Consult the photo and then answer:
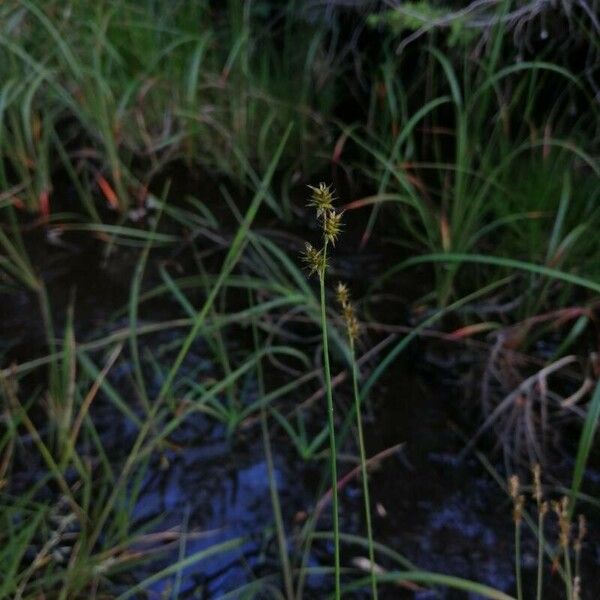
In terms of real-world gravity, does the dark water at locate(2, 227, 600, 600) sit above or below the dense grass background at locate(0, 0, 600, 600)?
below

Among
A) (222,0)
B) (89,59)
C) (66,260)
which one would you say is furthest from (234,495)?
(222,0)

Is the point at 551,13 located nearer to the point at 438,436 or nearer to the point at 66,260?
the point at 438,436

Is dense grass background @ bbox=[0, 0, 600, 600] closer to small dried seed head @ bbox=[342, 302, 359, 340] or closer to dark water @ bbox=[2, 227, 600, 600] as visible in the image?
dark water @ bbox=[2, 227, 600, 600]

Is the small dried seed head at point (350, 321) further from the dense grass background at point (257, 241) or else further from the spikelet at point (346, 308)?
the dense grass background at point (257, 241)

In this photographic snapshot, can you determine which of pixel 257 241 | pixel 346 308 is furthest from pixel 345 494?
pixel 346 308

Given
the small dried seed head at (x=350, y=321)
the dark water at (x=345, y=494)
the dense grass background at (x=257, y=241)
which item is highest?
the small dried seed head at (x=350, y=321)

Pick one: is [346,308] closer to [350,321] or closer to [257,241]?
[350,321]

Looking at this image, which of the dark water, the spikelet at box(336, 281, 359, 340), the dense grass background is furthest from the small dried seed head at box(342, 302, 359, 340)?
the dark water

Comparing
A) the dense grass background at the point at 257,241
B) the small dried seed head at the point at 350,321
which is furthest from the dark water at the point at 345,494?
the small dried seed head at the point at 350,321
